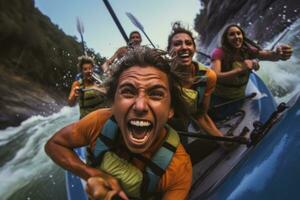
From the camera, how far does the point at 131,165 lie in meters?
1.46

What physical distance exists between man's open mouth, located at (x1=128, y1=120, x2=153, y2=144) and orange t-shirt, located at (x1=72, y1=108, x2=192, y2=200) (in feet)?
0.46

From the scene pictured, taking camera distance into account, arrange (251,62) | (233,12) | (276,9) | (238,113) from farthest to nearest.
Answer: (233,12) → (276,9) → (238,113) → (251,62)

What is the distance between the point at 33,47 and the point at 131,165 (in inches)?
481

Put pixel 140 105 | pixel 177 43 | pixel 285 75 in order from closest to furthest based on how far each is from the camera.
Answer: pixel 140 105 → pixel 177 43 → pixel 285 75

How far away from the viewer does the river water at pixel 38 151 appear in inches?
214

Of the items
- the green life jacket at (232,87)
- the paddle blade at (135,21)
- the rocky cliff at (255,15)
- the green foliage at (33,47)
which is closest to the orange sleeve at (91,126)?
the green life jacket at (232,87)

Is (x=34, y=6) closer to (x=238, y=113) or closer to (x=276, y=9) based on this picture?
(x=276, y=9)

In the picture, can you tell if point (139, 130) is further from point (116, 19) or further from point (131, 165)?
point (116, 19)

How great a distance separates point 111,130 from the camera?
1.48m

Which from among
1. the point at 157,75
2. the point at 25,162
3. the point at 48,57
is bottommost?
the point at 25,162

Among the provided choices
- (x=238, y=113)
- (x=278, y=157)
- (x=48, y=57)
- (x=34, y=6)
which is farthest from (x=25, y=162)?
(x=34, y=6)

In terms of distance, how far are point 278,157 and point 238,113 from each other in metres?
1.72

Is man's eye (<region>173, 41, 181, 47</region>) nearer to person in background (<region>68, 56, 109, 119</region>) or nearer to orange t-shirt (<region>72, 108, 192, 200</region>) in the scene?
orange t-shirt (<region>72, 108, 192, 200</region>)

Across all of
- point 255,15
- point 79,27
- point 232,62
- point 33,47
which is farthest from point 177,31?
point 33,47
